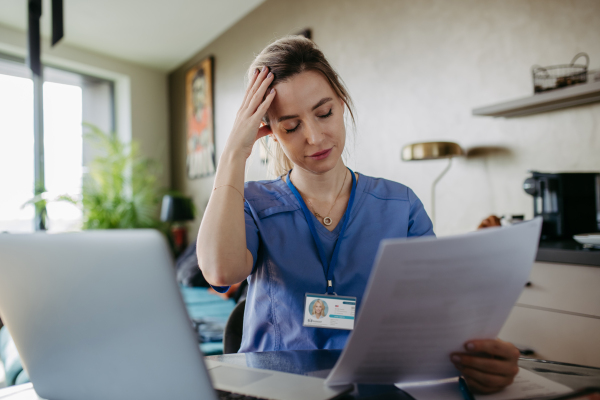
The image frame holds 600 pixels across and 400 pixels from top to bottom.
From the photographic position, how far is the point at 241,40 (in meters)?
4.40

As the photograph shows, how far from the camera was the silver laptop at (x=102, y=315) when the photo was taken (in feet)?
1.31

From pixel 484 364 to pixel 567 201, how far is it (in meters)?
1.57

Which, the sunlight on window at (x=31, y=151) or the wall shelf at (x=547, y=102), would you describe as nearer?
the wall shelf at (x=547, y=102)

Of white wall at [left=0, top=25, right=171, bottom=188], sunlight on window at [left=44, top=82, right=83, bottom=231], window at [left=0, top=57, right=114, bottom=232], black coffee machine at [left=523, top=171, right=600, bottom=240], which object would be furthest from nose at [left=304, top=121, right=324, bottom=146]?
white wall at [left=0, top=25, right=171, bottom=188]

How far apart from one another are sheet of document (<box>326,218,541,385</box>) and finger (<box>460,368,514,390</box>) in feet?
0.09

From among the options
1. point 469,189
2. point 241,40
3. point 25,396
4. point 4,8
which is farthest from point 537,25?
point 4,8

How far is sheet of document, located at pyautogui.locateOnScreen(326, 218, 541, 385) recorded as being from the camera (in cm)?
42

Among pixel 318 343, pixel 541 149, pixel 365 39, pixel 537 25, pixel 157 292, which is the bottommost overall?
pixel 318 343

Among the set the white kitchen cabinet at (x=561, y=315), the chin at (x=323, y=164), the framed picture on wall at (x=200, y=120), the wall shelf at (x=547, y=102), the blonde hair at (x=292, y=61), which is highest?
the framed picture on wall at (x=200, y=120)

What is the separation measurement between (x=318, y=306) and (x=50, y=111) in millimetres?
4942

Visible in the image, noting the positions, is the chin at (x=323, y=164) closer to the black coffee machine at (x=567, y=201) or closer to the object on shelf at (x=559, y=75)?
the black coffee machine at (x=567, y=201)

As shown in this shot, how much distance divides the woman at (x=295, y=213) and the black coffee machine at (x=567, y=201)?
3.44 feet

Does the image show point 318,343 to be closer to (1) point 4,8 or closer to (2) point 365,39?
(2) point 365,39

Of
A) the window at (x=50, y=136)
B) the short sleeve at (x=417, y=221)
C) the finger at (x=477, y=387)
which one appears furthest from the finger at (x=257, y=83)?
the window at (x=50, y=136)
